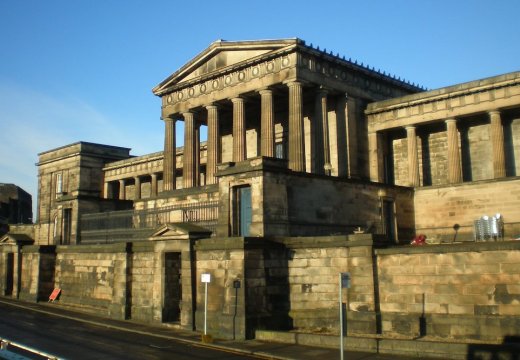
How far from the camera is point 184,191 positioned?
104 ft

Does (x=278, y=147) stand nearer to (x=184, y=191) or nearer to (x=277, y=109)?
(x=277, y=109)

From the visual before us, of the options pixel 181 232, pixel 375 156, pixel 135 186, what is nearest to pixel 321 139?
pixel 375 156

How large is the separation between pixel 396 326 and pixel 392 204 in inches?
628

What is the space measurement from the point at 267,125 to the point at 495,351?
25.0 metres

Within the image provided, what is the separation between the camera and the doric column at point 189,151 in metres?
43.5

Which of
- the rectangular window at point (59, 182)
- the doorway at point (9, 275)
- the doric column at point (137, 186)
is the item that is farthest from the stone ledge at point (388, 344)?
the rectangular window at point (59, 182)

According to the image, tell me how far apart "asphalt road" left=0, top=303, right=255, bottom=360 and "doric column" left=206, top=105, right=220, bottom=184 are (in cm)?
1744

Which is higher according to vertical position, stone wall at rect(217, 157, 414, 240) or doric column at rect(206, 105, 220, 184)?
doric column at rect(206, 105, 220, 184)

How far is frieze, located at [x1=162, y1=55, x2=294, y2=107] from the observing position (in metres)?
37.9

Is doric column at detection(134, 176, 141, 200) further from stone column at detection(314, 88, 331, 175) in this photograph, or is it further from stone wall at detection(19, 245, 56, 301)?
stone column at detection(314, 88, 331, 175)

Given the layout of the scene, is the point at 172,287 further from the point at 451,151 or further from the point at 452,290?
the point at 451,151

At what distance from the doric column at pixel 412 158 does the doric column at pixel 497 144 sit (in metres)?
5.09

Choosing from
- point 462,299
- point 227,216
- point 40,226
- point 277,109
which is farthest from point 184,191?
point 40,226

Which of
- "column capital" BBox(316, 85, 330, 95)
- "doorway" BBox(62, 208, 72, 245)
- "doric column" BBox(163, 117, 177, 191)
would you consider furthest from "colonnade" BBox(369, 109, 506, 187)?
"doorway" BBox(62, 208, 72, 245)
